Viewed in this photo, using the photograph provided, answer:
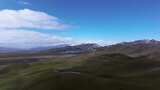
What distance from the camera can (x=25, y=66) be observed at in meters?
151

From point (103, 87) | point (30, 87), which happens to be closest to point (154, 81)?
point (103, 87)

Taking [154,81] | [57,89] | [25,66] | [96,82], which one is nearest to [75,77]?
[96,82]

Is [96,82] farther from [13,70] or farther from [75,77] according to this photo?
[13,70]

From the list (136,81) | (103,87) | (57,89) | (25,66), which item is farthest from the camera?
(25,66)

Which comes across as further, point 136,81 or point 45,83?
point 136,81

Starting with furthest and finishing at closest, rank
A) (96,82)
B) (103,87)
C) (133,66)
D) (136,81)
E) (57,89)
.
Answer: (133,66) < (136,81) < (96,82) < (103,87) < (57,89)

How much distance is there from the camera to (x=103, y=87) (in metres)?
85.5

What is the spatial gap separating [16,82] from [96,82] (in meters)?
27.3

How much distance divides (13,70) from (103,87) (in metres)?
70.0

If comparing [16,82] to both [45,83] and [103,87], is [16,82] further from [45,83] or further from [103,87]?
[103,87]

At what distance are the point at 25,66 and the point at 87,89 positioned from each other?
7500 centimetres

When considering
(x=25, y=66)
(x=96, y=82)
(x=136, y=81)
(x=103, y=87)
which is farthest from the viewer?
(x=25, y=66)

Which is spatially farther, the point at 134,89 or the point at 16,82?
the point at 16,82

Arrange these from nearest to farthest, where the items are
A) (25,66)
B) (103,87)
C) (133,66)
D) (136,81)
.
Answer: (103,87) < (136,81) < (133,66) < (25,66)
